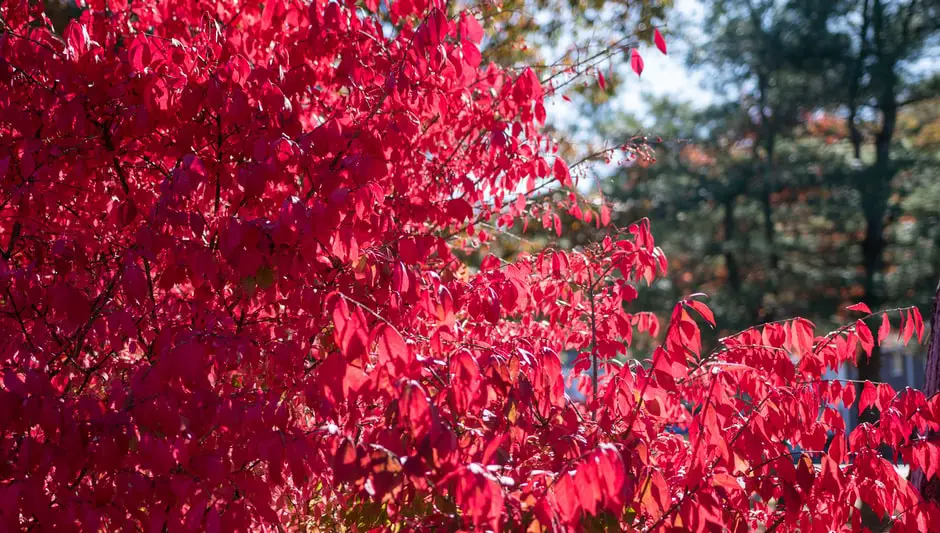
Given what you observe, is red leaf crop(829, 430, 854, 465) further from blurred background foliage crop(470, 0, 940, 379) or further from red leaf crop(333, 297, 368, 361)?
blurred background foliage crop(470, 0, 940, 379)

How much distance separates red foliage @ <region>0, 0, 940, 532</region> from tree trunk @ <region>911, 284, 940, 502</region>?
0.69 metres

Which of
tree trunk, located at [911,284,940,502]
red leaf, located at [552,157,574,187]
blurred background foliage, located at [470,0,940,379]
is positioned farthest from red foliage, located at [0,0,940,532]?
blurred background foliage, located at [470,0,940,379]

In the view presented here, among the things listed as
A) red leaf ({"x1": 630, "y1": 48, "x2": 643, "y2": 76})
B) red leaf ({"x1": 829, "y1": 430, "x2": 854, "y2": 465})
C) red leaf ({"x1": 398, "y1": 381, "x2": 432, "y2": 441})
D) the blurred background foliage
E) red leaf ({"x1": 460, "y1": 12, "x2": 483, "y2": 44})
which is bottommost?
red leaf ({"x1": 398, "y1": 381, "x2": 432, "y2": 441})

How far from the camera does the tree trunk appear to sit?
3.41 m

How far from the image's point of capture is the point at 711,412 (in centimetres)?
223

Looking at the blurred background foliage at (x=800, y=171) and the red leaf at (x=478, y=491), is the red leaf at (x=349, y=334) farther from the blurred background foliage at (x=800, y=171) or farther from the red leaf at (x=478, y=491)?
the blurred background foliage at (x=800, y=171)

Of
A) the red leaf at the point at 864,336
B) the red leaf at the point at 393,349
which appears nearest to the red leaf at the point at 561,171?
the red leaf at the point at 864,336

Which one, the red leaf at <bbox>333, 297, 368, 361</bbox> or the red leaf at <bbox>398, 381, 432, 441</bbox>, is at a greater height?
the red leaf at <bbox>333, 297, 368, 361</bbox>

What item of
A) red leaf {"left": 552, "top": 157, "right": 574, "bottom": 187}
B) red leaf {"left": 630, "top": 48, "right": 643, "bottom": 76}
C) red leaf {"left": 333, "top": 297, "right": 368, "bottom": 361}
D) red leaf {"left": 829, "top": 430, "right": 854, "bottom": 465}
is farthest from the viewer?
red leaf {"left": 552, "top": 157, "right": 574, "bottom": 187}

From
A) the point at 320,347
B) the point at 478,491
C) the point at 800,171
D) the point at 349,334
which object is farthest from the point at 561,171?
the point at 800,171

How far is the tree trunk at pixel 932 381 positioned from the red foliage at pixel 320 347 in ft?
2.25

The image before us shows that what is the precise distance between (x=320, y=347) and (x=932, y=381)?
2.90 m

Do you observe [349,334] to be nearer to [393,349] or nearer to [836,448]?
[393,349]

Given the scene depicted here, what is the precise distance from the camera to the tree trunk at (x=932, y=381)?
11.2ft
